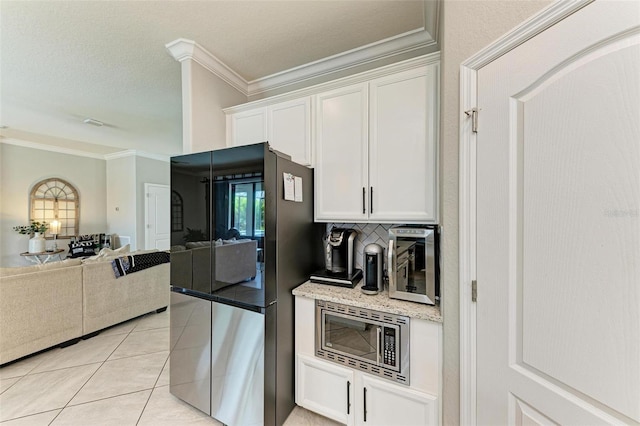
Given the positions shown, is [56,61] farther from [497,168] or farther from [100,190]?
[100,190]

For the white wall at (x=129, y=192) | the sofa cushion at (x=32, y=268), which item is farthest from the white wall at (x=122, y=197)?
the sofa cushion at (x=32, y=268)

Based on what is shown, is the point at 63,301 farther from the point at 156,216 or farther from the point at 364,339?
the point at 156,216

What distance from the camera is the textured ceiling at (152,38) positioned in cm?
171

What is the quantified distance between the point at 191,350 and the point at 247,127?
6.16 ft

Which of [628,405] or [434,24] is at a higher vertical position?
[434,24]

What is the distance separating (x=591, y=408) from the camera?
2.43ft

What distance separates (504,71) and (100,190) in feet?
26.8

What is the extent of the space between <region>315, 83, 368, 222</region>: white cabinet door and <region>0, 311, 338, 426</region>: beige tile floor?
1.54 m

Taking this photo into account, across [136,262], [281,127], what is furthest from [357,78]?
[136,262]

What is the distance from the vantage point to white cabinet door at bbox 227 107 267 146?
2.20m

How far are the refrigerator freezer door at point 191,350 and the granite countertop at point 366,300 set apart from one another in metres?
0.70

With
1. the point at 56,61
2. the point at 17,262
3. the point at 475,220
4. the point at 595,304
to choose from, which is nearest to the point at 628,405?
the point at 595,304

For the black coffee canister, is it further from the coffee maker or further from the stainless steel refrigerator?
the stainless steel refrigerator

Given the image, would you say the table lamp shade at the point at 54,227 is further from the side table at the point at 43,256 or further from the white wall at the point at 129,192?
the white wall at the point at 129,192
